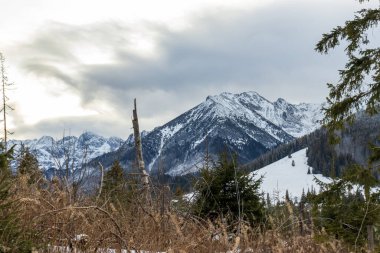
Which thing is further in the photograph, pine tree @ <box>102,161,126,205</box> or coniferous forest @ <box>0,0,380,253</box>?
pine tree @ <box>102,161,126,205</box>

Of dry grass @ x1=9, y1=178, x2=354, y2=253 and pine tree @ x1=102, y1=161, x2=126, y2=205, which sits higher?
pine tree @ x1=102, y1=161, x2=126, y2=205

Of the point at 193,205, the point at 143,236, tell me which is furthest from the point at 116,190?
the point at 143,236

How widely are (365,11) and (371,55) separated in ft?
3.18

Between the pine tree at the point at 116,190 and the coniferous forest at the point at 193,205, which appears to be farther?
the pine tree at the point at 116,190

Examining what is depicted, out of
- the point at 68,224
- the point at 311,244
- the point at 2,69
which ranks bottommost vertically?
the point at 311,244

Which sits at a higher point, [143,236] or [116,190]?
[116,190]

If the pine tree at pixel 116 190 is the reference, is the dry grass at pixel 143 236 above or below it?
below

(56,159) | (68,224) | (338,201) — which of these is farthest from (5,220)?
(338,201)

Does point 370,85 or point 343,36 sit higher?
point 343,36

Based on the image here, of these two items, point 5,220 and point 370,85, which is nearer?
point 5,220

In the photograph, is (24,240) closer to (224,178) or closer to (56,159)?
(56,159)

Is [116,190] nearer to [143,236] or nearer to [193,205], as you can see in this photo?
[193,205]

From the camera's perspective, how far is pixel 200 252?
406cm

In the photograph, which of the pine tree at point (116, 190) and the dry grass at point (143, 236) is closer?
the dry grass at point (143, 236)
